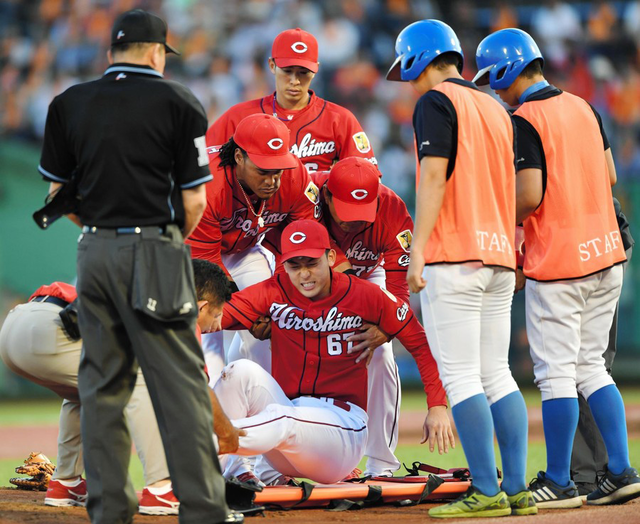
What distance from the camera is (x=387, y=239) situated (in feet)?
17.6

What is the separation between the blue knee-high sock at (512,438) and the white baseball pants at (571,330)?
38cm

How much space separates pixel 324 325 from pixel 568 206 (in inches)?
53.1

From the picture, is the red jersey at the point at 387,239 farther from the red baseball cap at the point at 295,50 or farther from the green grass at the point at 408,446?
the green grass at the point at 408,446

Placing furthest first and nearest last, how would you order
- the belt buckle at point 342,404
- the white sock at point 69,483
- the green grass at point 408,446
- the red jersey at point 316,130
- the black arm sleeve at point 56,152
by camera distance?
the green grass at point 408,446 < the red jersey at point 316,130 < the belt buckle at point 342,404 < the white sock at point 69,483 < the black arm sleeve at point 56,152

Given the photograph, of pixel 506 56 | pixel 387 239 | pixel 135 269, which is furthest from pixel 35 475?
pixel 506 56

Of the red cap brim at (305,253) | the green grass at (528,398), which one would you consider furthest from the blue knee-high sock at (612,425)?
the green grass at (528,398)

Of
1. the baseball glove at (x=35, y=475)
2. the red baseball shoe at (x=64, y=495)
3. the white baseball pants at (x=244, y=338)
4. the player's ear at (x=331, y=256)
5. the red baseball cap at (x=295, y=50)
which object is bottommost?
the baseball glove at (x=35, y=475)

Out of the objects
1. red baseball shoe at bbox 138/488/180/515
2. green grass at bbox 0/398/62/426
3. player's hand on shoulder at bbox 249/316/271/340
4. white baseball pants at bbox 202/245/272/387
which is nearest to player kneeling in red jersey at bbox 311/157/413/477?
white baseball pants at bbox 202/245/272/387

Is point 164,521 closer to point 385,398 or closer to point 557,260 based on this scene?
point 385,398

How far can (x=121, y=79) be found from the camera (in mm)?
3367

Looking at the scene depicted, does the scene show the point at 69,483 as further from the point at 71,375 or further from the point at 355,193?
the point at 355,193

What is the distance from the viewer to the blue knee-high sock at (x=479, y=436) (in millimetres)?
3803

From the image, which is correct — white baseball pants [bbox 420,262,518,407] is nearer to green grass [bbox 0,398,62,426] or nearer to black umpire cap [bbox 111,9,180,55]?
black umpire cap [bbox 111,9,180,55]

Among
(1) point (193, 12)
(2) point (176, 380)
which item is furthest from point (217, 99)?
(2) point (176, 380)
